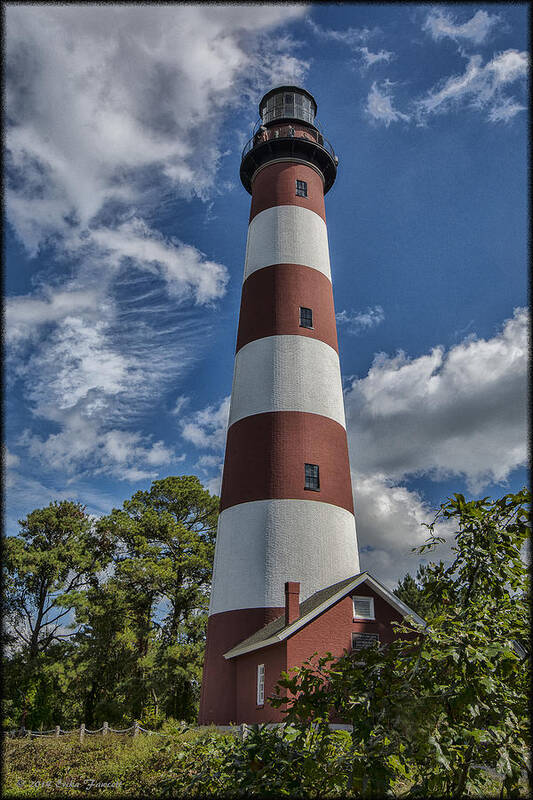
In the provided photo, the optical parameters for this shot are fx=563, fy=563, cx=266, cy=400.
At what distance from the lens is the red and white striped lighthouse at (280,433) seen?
60.5 feet

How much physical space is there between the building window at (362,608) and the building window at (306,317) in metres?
10.6

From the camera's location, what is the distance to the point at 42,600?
31594 millimetres

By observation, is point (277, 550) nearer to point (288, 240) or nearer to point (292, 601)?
point (292, 601)

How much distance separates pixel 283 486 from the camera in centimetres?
1936

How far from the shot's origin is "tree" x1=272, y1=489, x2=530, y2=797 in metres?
4.11

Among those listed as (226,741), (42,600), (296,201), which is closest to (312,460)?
(296,201)

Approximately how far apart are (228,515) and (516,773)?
1659cm

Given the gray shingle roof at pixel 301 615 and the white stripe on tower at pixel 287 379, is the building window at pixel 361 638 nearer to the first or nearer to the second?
the gray shingle roof at pixel 301 615

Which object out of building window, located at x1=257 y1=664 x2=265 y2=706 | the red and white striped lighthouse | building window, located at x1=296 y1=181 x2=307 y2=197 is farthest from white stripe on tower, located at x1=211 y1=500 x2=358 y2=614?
building window, located at x1=296 y1=181 x2=307 y2=197

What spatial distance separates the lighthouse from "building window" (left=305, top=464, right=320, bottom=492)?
0.04m

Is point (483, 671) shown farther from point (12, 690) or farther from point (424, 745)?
point (12, 690)

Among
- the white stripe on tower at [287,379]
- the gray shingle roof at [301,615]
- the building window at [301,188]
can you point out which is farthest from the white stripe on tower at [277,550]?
the building window at [301,188]

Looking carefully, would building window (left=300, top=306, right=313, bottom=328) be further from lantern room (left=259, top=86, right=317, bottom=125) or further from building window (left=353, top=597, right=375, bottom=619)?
lantern room (left=259, top=86, right=317, bottom=125)

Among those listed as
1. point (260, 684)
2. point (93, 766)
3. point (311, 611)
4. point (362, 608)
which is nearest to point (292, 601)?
point (311, 611)
